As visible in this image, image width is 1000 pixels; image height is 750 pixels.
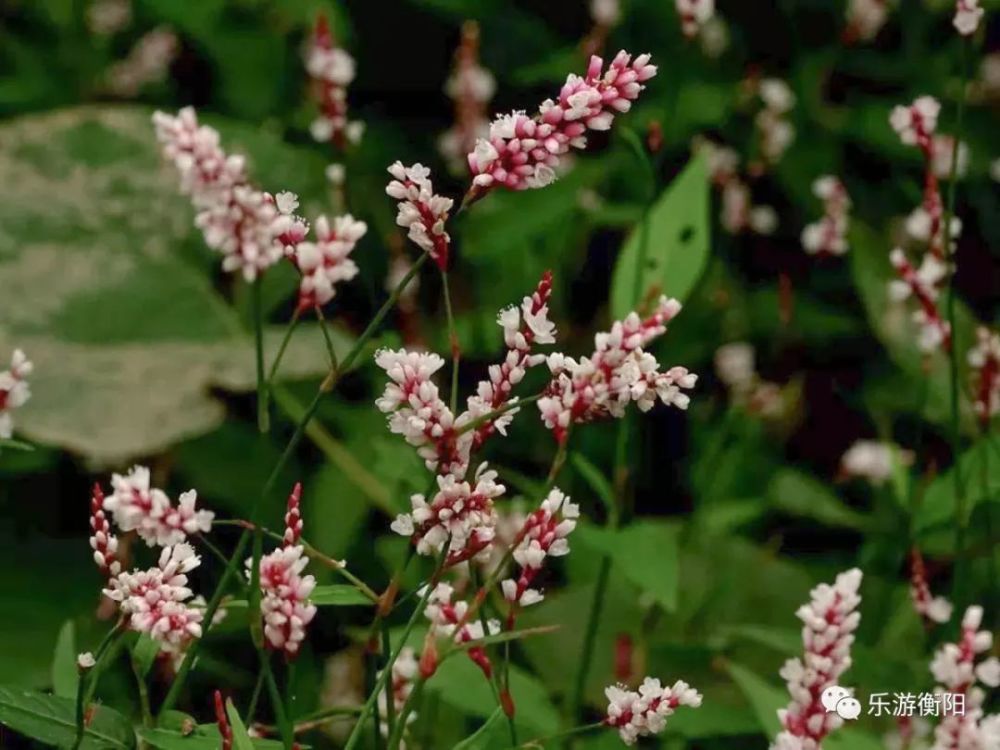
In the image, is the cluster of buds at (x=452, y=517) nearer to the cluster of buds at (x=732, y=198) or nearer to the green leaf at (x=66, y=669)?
the green leaf at (x=66, y=669)

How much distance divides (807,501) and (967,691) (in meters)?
0.89

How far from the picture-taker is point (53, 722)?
0.85 m

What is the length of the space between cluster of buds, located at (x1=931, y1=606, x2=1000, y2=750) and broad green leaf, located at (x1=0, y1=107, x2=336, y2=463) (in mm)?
1030

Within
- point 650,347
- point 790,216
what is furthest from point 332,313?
point 790,216

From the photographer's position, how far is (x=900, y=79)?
248 cm

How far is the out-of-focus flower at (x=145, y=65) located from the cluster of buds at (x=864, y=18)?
1107 millimetres

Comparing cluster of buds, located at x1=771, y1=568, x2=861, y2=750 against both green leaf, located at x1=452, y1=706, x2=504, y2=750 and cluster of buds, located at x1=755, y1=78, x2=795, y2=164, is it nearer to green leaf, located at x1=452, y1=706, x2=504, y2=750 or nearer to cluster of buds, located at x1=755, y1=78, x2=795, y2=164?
green leaf, located at x1=452, y1=706, x2=504, y2=750

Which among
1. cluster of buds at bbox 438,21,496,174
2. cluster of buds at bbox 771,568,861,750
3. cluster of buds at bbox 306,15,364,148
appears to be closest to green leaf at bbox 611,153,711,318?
cluster of buds at bbox 306,15,364,148

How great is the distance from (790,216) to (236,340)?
40.3 inches

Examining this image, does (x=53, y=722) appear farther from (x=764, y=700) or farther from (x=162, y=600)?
(x=764, y=700)

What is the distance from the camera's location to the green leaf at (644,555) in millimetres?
1283

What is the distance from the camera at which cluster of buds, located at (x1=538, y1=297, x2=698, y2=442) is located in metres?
0.78

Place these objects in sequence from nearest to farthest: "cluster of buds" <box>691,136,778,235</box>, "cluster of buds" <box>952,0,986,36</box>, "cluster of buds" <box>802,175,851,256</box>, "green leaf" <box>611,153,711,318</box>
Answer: "cluster of buds" <box>952,0,986,36</box> < "green leaf" <box>611,153,711,318</box> < "cluster of buds" <box>802,175,851,256</box> < "cluster of buds" <box>691,136,778,235</box>

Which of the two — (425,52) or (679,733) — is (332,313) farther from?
(679,733)
